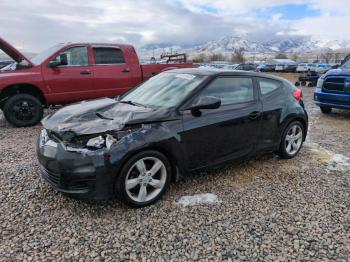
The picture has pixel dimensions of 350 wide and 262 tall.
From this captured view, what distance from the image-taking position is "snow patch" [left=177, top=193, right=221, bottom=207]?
3705mm

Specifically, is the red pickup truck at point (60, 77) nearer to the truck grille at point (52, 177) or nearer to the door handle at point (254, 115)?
the truck grille at point (52, 177)

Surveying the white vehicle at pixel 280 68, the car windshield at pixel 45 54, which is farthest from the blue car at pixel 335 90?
the white vehicle at pixel 280 68

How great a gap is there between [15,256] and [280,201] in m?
2.85

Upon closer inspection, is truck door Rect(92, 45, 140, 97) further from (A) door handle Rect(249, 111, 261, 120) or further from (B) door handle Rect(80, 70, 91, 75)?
(A) door handle Rect(249, 111, 261, 120)

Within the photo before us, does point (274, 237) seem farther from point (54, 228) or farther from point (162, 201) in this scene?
point (54, 228)

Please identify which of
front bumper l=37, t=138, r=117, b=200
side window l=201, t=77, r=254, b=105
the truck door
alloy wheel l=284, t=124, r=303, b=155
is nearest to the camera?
front bumper l=37, t=138, r=117, b=200

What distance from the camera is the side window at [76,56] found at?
24.6 feet

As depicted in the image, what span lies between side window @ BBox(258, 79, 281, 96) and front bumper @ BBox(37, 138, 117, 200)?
262 centimetres

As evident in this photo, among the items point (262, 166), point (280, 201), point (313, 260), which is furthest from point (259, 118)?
point (313, 260)

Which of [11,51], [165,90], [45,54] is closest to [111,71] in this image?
[45,54]

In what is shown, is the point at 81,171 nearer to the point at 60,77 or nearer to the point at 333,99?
the point at 60,77

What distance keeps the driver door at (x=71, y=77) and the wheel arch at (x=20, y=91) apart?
0.30 meters

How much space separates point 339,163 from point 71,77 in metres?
5.90

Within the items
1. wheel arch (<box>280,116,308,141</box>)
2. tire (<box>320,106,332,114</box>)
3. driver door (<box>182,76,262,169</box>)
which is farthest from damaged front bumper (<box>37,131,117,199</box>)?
tire (<box>320,106,332,114</box>)
